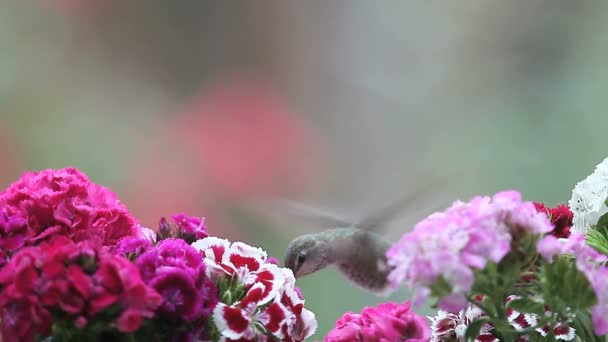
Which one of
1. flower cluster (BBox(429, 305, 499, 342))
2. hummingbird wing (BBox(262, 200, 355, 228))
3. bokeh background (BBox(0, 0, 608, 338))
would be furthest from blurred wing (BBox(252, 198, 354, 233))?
bokeh background (BBox(0, 0, 608, 338))

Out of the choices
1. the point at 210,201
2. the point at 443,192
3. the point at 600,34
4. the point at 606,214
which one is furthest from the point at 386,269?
the point at 600,34

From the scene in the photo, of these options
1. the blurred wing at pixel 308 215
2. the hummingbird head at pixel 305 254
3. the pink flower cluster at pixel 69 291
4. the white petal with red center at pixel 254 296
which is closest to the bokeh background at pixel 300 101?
the blurred wing at pixel 308 215

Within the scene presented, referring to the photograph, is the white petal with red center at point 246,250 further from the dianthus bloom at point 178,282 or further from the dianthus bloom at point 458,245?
the dianthus bloom at point 458,245

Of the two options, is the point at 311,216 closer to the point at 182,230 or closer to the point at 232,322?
the point at 182,230

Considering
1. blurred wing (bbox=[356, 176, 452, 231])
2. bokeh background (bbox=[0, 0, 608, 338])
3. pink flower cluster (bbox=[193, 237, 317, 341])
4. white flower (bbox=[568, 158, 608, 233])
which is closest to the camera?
pink flower cluster (bbox=[193, 237, 317, 341])

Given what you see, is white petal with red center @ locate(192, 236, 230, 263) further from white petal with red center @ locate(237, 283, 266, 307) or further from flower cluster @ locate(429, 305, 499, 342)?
flower cluster @ locate(429, 305, 499, 342)
